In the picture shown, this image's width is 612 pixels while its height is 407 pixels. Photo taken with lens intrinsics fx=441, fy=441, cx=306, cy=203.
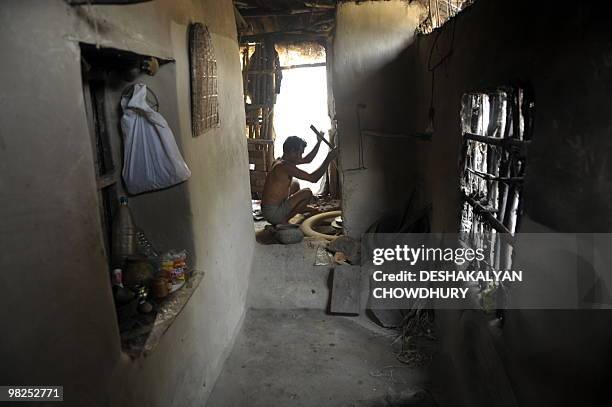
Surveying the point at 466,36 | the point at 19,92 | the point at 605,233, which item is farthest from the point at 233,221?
the point at 605,233

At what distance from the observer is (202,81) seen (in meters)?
3.28

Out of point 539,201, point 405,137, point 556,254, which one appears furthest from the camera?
point 405,137

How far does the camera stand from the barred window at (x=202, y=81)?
313 centimetres

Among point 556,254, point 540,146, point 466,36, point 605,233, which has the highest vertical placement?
point 466,36

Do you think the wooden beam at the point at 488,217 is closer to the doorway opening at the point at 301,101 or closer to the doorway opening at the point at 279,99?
the doorway opening at the point at 279,99

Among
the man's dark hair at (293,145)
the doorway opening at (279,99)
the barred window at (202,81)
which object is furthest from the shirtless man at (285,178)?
the barred window at (202,81)

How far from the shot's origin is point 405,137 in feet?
16.8

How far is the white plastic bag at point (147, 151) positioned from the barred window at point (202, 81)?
1.55 ft

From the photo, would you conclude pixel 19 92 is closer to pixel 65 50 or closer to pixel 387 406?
pixel 65 50

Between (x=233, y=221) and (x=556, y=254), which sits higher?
(x=556, y=254)

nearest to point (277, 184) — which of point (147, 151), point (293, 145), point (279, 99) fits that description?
point (293, 145)

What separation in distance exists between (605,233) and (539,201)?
495 mm

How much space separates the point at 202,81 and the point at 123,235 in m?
1.30

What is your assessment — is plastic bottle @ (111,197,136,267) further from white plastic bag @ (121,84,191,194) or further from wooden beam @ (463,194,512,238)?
wooden beam @ (463,194,512,238)
